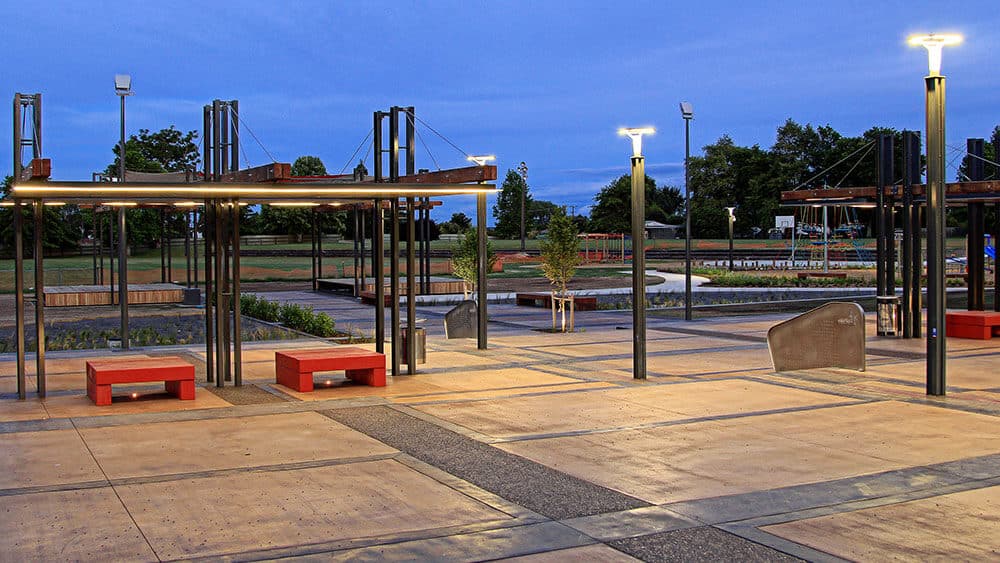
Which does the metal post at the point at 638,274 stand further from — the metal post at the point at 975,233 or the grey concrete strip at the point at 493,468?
A: the metal post at the point at 975,233

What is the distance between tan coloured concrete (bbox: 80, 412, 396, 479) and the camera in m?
8.91

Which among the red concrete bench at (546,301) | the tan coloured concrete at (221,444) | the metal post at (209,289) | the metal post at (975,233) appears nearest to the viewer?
the tan coloured concrete at (221,444)

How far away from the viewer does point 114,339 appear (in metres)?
20.3

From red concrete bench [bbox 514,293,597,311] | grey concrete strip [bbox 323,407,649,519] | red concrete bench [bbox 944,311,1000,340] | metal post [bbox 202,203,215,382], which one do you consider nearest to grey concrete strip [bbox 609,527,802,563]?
grey concrete strip [bbox 323,407,649,519]

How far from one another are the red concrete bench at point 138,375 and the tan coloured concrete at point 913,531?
7.90 metres

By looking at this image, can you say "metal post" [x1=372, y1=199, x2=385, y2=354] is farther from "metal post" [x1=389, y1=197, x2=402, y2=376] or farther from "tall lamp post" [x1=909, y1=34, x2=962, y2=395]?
"tall lamp post" [x1=909, y1=34, x2=962, y2=395]

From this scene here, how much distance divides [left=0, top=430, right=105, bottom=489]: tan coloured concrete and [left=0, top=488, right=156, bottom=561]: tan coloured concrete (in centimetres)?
50

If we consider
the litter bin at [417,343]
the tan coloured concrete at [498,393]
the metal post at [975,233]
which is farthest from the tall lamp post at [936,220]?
the metal post at [975,233]

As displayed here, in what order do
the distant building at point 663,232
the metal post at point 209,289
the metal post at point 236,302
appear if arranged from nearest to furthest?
the metal post at point 236,302
the metal post at point 209,289
the distant building at point 663,232

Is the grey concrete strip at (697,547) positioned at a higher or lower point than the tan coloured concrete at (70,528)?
lower

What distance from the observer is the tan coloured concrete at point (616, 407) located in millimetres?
10844

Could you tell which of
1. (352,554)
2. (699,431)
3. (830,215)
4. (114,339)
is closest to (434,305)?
(114,339)

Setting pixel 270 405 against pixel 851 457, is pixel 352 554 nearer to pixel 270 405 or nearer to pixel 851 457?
pixel 851 457

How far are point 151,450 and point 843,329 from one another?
32.1 ft
